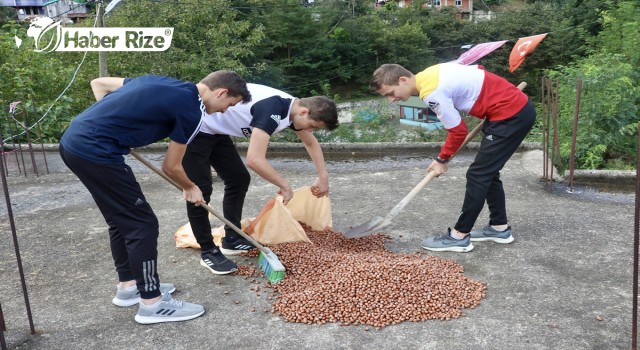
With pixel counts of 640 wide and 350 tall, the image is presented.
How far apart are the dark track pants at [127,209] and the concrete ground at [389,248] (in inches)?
13.5

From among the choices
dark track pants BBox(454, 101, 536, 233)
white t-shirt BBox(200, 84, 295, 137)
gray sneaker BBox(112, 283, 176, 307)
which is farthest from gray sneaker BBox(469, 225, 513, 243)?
gray sneaker BBox(112, 283, 176, 307)

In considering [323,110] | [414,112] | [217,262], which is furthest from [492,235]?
[414,112]

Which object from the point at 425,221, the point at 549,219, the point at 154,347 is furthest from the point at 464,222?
the point at 154,347

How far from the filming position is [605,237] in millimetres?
3805

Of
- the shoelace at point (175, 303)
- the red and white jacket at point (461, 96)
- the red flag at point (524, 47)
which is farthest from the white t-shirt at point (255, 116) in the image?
the red flag at point (524, 47)

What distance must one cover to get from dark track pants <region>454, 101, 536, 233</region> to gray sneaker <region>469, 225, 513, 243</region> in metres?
0.20

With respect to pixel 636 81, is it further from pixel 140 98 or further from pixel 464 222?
pixel 140 98

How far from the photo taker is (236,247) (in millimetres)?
3697

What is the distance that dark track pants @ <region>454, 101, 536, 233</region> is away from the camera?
3422 millimetres

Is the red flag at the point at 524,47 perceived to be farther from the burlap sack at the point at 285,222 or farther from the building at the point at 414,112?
the building at the point at 414,112

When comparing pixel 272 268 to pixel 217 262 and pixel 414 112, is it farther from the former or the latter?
pixel 414 112

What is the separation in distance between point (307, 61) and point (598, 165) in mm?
18617

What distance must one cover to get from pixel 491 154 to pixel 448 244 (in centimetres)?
72

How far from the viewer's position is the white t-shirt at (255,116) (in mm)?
3039
